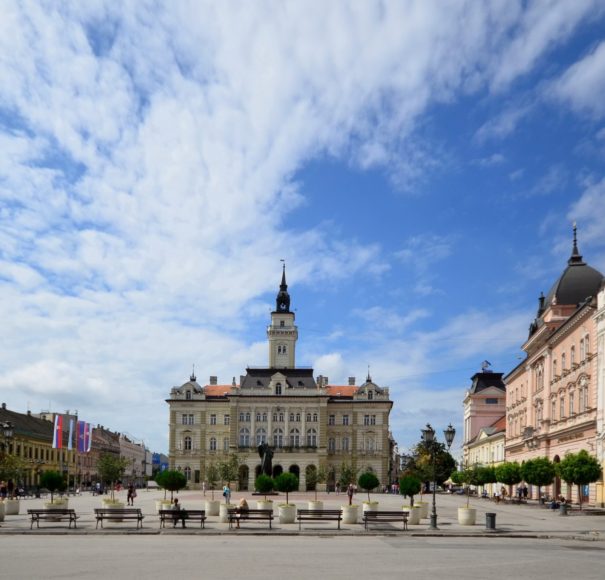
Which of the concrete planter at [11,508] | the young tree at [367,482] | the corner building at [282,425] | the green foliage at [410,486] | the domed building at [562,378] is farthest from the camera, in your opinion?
the corner building at [282,425]

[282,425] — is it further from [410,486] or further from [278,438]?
[410,486]

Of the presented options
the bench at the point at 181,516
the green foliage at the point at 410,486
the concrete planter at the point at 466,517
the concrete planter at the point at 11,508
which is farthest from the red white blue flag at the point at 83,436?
the concrete planter at the point at 466,517

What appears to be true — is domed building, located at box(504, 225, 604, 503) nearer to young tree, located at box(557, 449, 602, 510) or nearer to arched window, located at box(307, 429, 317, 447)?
young tree, located at box(557, 449, 602, 510)

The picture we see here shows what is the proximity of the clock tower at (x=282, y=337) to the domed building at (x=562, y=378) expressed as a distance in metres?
54.4

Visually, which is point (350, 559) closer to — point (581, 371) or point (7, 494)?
point (581, 371)

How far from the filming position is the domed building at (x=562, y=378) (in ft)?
160

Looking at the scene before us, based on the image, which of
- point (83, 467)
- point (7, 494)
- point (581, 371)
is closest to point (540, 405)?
point (581, 371)

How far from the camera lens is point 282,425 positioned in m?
117

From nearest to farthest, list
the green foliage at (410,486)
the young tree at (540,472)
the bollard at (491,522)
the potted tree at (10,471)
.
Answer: the bollard at (491,522)
the green foliage at (410,486)
the potted tree at (10,471)
the young tree at (540,472)

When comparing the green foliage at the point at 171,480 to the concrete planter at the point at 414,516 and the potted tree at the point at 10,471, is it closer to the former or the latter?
the potted tree at the point at 10,471

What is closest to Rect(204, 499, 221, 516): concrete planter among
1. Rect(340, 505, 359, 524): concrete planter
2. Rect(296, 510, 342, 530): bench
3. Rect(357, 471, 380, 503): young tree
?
Rect(296, 510, 342, 530): bench

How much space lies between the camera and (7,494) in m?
64.4

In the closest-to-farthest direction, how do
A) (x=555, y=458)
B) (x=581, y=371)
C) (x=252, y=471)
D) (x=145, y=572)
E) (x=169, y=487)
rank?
(x=145, y=572) → (x=169, y=487) → (x=581, y=371) → (x=555, y=458) → (x=252, y=471)

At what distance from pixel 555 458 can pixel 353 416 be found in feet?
200
